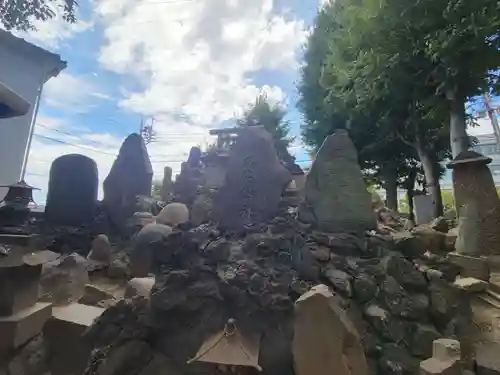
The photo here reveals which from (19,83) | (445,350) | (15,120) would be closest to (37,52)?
(19,83)

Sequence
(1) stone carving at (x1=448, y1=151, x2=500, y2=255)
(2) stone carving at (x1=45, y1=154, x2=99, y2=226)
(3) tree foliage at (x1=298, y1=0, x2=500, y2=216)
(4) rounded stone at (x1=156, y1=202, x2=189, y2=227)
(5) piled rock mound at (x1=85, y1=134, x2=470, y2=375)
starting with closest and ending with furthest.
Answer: (5) piled rock mound at (x1=85, y1=134, x2=470, y2=375) < (1) stone carving at (x1=448, y1=151, x2=500, y2=255) < (4) rounded stone at (x1=156, y1=202, x2=189, y2=227) < (2) stone carving at (x1=45, y1=154, x2=99, y2=226) < (3) tree foliage at (x1=298, y1=0, x2=500, y2=216)

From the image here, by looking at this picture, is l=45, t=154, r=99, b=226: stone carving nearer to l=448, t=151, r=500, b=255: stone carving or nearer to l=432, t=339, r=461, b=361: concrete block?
l=432, t=339, r=461, b=361: concrete block

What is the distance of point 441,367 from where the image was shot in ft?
7.91

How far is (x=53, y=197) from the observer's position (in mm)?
6512

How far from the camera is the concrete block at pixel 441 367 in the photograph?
7.83 ft

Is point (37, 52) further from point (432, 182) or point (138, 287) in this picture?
point (432, 182)

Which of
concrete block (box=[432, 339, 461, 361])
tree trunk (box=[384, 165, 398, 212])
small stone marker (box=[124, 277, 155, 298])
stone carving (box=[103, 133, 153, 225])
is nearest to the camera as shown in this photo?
concrete block (box=[432, 339, 461, 361])

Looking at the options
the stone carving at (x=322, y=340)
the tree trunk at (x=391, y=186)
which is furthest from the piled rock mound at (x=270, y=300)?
the tree trunk at (x=391, y=186)

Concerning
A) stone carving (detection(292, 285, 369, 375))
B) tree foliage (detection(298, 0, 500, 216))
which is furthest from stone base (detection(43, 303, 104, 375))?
tree foliage (detection(298, 0, 500, 216))

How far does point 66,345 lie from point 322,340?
194cm

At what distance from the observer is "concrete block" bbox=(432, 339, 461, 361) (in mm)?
2521

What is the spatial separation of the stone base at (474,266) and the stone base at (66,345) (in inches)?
169

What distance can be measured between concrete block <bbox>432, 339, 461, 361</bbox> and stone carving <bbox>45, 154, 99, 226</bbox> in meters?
6.14

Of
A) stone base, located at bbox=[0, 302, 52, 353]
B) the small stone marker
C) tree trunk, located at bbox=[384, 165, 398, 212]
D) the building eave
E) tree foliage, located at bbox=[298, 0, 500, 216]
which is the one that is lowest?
stone base, located at bbox=[0, 302, 52, 353]
